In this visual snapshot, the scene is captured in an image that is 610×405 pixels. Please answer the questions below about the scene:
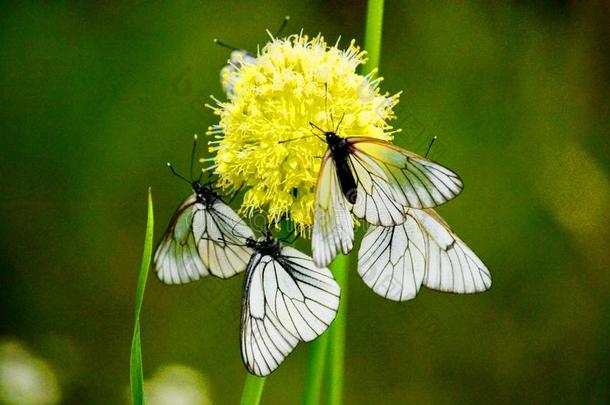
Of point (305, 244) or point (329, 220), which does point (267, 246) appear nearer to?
point (329, 220)

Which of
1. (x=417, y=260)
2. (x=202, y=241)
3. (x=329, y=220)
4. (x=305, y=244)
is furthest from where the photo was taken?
(x=305, y=244)

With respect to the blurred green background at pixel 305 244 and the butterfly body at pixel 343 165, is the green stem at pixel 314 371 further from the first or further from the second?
the blurred green background at pixel 305 244

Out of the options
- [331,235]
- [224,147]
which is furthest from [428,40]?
[331,235]

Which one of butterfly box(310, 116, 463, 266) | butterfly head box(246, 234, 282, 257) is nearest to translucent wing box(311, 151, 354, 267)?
butterfly box(310, 116, 463, 266)

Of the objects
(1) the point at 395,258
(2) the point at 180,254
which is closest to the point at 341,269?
(1) the point at 395,258

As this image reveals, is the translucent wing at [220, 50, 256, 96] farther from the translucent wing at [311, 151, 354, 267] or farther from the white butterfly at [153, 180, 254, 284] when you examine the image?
the translucent wing at [311, 151, 354, 267]

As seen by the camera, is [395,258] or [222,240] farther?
[222,240]
